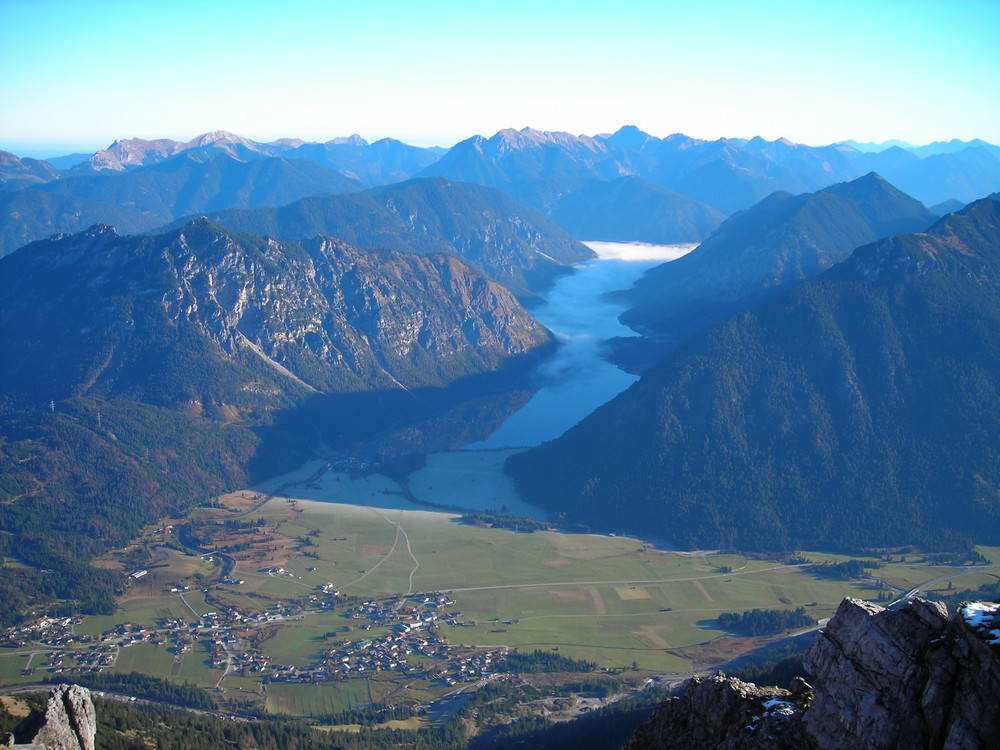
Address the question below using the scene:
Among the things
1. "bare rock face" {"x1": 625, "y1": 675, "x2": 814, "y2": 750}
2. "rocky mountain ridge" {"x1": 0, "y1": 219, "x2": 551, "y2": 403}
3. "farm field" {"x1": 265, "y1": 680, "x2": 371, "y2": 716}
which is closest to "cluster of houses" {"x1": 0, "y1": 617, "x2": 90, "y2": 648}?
"farm field" {"x1": 265, "y1": 680, "x2": 371, "y2": 716}

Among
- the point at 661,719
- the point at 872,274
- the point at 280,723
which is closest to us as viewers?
the point at 661,719

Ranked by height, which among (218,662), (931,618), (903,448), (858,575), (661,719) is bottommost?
(218,662)

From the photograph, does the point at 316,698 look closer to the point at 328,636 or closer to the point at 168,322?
the point at 328,636

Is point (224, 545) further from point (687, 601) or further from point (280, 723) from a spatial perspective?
point (687, 601)

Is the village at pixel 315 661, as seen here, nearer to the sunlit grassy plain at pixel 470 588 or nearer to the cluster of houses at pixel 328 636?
the cluster of houses at pixel 328 636

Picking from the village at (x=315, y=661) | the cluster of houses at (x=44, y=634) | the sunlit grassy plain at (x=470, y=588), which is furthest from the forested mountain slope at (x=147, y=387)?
the village at (x=315, y=661)

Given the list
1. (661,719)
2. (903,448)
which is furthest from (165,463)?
(661,719)

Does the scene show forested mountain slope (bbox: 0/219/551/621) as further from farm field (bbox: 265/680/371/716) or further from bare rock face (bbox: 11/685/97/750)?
bare rock face (bbox: 11/685/97/750)
